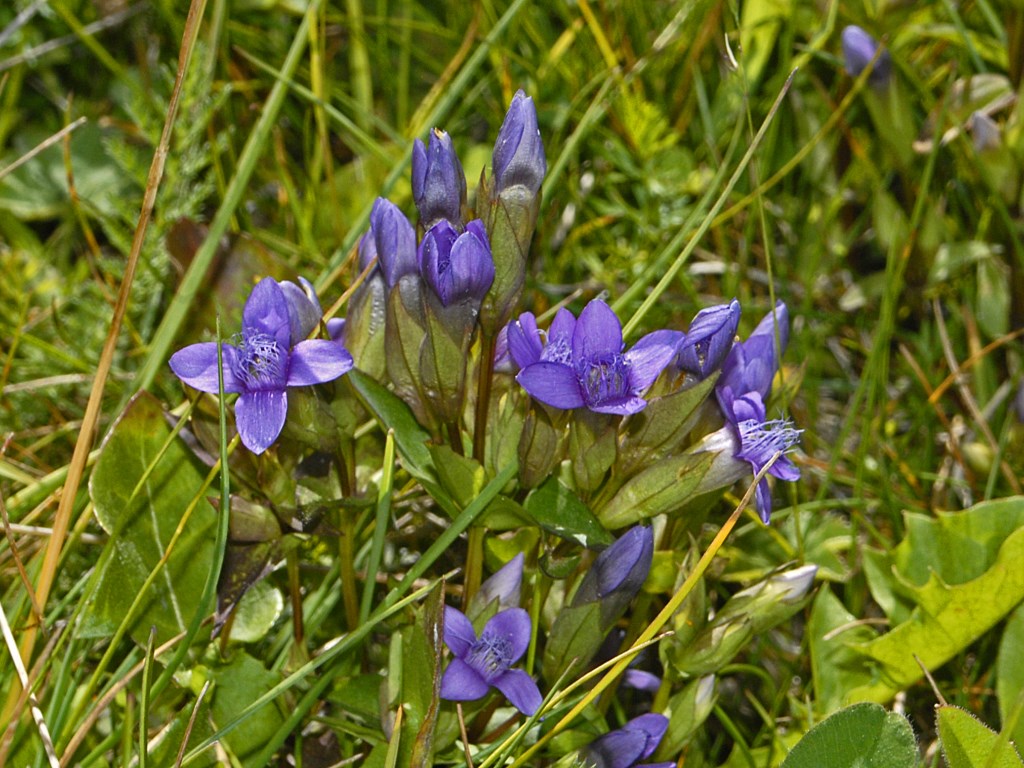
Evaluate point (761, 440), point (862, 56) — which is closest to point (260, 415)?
point (761, 440)

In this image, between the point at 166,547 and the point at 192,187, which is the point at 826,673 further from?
the point at 192,187

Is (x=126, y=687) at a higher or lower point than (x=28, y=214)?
lower

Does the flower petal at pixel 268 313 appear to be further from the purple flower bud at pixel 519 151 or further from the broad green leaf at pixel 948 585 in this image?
the broad green leaf at pixel 948 585

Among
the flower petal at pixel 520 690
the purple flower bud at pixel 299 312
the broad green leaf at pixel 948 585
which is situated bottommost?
the broad green leaf at pixel 948 585

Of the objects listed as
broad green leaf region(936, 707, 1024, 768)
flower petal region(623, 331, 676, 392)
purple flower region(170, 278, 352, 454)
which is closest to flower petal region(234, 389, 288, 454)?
purple flower region(170, 278, 352, 454)

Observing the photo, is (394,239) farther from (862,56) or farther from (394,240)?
(862,56)

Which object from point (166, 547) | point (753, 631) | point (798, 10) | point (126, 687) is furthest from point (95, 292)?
point (798, 10)

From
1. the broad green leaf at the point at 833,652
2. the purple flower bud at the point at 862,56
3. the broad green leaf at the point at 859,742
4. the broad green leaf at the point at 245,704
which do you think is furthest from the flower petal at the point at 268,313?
the purple flower bud at the point at 862,56
